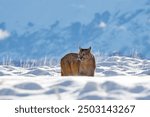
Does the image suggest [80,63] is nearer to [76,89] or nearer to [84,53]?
[84,53]

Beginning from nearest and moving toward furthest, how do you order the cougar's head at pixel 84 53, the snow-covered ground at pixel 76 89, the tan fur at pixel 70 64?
the snow-covered ground at pixel 76 89 < the cougar's head at pixel 84 53 < the tan fur at pixel 70 64

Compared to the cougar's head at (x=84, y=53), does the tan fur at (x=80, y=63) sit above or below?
below

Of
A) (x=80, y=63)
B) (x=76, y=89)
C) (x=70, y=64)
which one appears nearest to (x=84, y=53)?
(x=80, y=63)

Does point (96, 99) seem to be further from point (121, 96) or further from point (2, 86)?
point (2, 86)

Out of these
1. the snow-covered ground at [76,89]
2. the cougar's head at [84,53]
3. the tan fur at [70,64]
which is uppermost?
the cougar's head at [84,53]

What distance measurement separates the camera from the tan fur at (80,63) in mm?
19297

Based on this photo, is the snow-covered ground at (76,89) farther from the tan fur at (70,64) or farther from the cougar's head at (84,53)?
the tan fur at (70,64)

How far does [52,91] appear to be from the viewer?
1065cm

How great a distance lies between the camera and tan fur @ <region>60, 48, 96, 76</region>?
760 inches

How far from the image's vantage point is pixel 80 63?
19.6 meters

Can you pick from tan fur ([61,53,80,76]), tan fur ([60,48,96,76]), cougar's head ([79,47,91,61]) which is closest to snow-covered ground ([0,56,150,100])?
cougar's head ([79,47,91,61])

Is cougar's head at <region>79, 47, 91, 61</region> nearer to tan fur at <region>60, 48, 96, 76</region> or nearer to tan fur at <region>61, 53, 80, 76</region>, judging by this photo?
tan fur at <region>60, 48, 96, 76</region>

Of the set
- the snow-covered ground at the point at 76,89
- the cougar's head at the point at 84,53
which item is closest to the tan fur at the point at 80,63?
the cougar's head at the point at 84,53

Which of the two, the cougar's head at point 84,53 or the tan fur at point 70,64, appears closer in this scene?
the cougar's head at point 84,53
